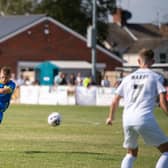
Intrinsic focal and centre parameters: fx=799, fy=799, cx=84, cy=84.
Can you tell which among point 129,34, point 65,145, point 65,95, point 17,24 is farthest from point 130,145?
point 129,34

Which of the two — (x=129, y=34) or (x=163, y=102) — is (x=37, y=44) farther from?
(x=163, y=102)

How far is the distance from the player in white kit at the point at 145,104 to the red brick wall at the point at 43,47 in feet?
173

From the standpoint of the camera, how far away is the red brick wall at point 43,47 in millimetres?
64938

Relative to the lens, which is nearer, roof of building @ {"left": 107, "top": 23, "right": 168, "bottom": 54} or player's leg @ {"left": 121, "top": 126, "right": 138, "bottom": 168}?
player's leg @ {"left": 121, "top": 126, "right": 138, "bottom": 168}

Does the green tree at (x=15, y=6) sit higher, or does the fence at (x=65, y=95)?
the green tree at (x=15, y=6)

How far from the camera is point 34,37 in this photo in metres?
66.8

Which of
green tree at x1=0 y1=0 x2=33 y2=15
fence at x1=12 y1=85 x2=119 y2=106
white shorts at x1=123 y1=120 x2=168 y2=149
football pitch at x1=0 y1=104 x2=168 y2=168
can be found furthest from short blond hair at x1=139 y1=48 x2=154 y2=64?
green tree at x1=0 y1=0 x2=33 y2=15

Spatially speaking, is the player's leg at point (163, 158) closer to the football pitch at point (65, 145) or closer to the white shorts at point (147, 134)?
the white shorts at point (147, 134)

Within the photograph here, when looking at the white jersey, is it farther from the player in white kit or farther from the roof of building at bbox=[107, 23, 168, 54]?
the roof of building at bbox=[107, 23, 168, 54]

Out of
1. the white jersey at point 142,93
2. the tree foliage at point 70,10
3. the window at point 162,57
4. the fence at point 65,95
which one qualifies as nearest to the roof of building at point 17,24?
the window at point 162,57

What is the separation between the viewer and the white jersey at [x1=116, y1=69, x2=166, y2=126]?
11695 mm

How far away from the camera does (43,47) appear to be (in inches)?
2643

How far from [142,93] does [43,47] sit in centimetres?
5563

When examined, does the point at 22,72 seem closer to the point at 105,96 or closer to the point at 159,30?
the point at 105,96
